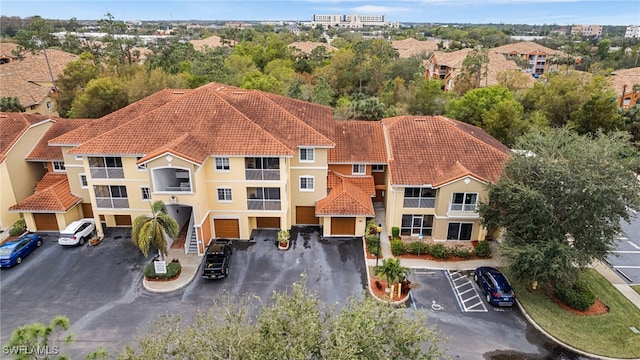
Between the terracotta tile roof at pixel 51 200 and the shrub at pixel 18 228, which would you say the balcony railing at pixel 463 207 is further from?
the shrub at pixel 18 228

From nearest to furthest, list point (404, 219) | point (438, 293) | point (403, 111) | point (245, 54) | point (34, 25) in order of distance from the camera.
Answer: point (438, 293) < point (404, 219) < point (403, 111) < point (34, 25) < point (245, 54)

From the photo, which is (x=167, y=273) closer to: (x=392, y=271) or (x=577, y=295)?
(x=392, y=271)

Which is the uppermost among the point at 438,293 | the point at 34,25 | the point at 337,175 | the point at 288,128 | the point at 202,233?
the point at 34,25

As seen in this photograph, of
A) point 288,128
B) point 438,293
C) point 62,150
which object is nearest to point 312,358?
point 438,293

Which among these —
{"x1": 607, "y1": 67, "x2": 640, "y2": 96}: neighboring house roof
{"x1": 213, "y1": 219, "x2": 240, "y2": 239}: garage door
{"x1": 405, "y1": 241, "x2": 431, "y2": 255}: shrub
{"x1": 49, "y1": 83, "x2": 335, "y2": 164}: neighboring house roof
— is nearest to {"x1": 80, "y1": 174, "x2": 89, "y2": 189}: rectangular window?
{"x1": 49, "y1": 83, "x2": 335, "y2": 164}: neighboring house roof

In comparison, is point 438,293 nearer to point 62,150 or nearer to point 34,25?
point 62,150

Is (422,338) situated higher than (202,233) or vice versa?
(422,338)

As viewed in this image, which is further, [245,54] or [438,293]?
[245,54]
